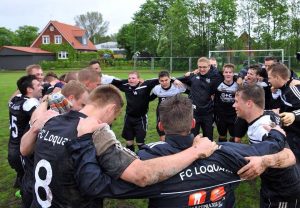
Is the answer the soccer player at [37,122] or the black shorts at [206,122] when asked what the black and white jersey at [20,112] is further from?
the black shorts at [206,122]

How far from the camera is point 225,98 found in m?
8.74

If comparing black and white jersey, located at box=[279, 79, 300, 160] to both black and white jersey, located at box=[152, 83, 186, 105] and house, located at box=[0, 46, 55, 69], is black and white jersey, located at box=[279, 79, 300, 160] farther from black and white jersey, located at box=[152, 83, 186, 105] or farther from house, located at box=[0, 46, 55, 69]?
house, located at box=[0, 46, 55, 69]

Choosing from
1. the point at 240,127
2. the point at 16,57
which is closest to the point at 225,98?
the point at 240,127

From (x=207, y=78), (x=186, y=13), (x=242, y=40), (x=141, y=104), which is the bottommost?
(x=141, y=104)

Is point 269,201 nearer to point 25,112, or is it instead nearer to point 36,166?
point 36,166

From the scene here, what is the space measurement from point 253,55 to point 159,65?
39.6 feet

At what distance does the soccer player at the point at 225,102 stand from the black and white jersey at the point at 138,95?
5.34ft

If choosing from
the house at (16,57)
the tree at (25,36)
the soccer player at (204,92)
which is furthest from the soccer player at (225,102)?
the tree at (25,36)

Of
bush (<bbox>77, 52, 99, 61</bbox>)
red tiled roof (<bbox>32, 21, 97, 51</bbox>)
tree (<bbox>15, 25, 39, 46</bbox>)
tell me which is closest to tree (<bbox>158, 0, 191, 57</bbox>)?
bush (<bbox>77, 52, 99, 61</bbox>)

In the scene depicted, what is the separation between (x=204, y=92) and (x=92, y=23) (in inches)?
3945

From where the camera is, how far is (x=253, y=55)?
1379 inches

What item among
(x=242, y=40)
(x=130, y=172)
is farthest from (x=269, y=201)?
(x=242, y=40)

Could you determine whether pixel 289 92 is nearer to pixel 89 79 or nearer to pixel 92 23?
pixel 89 79

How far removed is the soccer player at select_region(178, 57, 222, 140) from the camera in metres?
8.74
